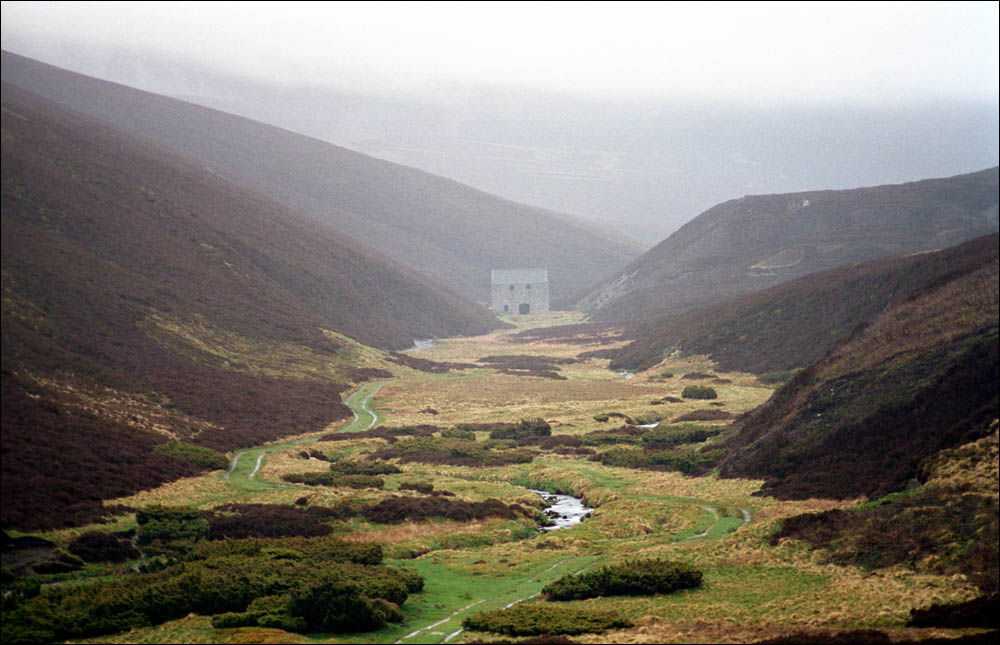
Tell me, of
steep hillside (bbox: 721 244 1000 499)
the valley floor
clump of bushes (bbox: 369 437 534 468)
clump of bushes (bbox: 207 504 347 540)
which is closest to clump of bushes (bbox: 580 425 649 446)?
the valley floor

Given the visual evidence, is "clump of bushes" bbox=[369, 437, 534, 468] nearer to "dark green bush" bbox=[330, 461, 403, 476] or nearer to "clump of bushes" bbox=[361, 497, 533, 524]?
"dark green bush" bbox=[330, 461, 403, 476]

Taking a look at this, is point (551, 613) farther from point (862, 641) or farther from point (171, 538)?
→ point (171, 538)

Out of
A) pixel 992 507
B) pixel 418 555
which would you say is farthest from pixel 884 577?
pixel 418 555

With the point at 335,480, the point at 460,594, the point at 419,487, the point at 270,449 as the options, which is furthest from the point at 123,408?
the point at 460,594

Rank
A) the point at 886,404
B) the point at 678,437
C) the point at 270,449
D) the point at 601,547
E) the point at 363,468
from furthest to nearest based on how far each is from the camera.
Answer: the point at 270,449 → the point at 678,437 → the point at 363,468 → the point at 886,404 → the point at 601,547

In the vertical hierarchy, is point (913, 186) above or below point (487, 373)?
above

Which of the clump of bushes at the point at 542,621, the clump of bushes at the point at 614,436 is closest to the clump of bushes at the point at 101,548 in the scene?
the clump of bushes at the point at 542,621

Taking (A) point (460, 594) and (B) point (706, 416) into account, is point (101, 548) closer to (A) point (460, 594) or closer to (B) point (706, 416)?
(A) point (460, 594)
